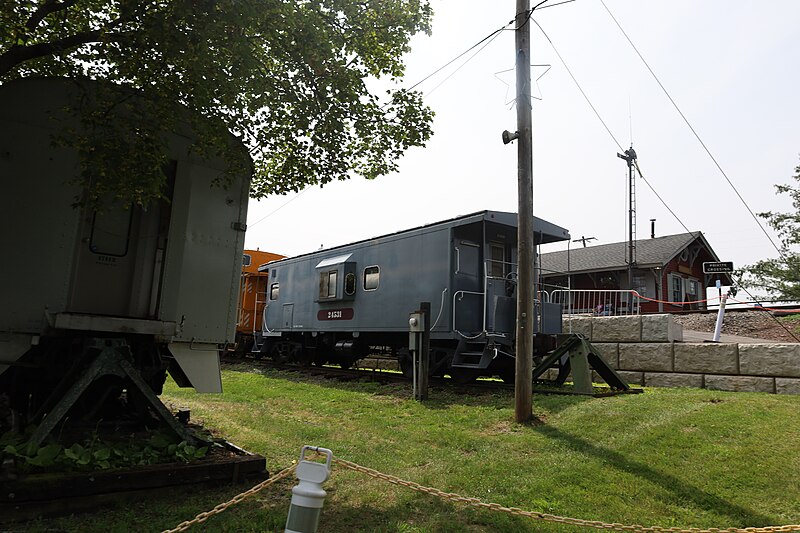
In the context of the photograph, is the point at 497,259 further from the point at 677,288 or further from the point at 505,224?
the point at 677,288

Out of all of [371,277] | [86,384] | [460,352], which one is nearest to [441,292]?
[460,352]

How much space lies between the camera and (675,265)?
2722cm

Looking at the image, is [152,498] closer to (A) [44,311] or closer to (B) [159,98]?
(A) [44,311]

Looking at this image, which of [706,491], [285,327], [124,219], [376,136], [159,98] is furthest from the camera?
[285,327]

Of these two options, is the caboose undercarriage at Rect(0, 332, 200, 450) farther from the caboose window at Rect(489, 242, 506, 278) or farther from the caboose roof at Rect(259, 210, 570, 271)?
the caboose window at Rect(489, 242, 506, 278)

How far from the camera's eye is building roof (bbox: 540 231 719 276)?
25969 mm

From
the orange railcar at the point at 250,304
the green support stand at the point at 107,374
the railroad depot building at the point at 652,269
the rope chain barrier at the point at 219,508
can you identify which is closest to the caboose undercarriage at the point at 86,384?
the green support stand at the point at 107,374

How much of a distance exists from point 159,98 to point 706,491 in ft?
19.7

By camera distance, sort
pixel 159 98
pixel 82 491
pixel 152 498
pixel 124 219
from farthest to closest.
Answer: pixel 124 219
pixel 159 98
pixel 152 498
pixel 82 491

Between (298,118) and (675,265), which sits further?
(675,265)

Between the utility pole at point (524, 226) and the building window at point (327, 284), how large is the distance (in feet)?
23.2

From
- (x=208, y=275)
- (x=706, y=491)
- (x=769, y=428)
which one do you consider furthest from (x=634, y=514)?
(x=208, y=275)

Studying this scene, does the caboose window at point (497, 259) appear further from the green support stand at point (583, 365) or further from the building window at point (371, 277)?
the building window at point (371, 277)

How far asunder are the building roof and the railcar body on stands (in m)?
20.3
